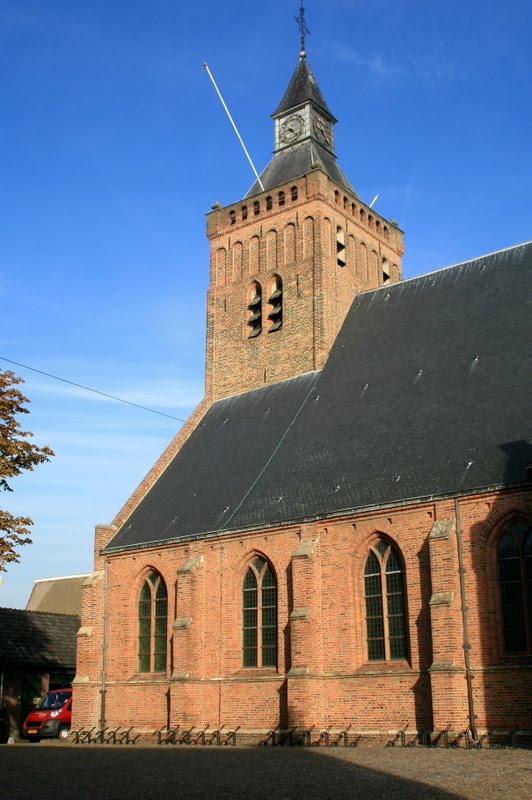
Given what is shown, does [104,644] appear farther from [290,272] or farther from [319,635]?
[290,272]

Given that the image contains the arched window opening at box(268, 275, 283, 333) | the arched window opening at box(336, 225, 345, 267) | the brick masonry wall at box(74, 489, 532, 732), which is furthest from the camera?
the arched window opening at box(336, 225, 345, 267)

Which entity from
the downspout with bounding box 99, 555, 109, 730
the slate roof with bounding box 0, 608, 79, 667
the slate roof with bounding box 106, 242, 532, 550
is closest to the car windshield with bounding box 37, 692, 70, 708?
the downspout with bounding box 99, 555, 109, 730

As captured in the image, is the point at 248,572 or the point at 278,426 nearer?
the point at 248,572

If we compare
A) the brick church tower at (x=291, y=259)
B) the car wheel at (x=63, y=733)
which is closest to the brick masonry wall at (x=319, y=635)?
the car wheel at (x=63, y=733)

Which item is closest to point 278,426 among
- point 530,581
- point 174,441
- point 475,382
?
point 174,441

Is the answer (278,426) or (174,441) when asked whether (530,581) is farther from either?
(174,441)

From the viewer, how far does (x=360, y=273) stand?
35812 millimetres

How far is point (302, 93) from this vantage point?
3897cm

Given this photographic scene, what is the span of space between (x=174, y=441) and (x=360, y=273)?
10.3 meters

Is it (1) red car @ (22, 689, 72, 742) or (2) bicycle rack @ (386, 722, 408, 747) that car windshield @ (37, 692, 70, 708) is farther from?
(2) bicycle rack @ (386, 722, 408, 747)

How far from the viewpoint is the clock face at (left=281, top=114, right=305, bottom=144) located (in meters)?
38.5

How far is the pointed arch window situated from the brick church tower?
27.8 feet

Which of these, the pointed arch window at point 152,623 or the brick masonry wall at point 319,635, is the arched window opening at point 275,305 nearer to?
the brick masonry wall at point 319,635

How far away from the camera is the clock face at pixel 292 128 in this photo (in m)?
38.5
